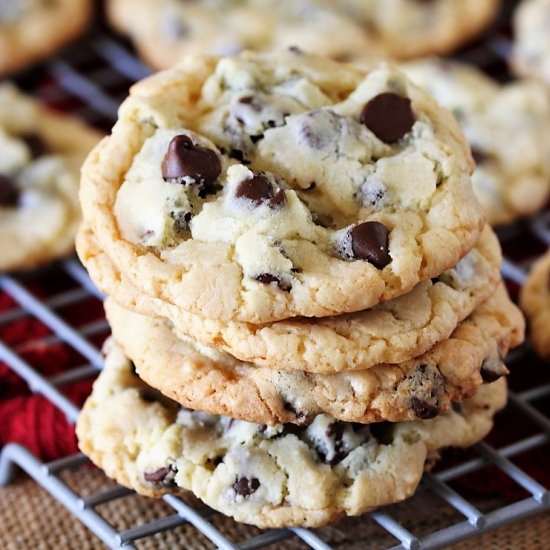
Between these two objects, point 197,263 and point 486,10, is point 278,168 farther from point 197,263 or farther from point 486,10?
point 486,10

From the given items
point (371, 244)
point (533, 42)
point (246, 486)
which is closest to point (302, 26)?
point (533, 42)

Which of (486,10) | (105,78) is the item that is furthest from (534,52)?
(105,78)

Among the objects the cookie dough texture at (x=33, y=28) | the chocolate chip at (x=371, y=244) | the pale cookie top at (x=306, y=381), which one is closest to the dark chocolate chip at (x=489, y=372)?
the pale cookie top at (x=306, y=381)

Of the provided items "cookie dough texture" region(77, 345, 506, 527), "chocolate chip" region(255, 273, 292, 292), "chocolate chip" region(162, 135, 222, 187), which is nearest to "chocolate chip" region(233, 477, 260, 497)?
"cookie dough texture" region(77, 345, 506, 527)

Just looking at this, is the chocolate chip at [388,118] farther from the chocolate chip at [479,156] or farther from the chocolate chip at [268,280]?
the chocolate chip at [479,156]

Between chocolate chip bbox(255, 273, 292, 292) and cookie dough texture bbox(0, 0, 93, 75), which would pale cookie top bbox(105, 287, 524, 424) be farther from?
cookie dough texture bbox(0, 0, 93, 75)
